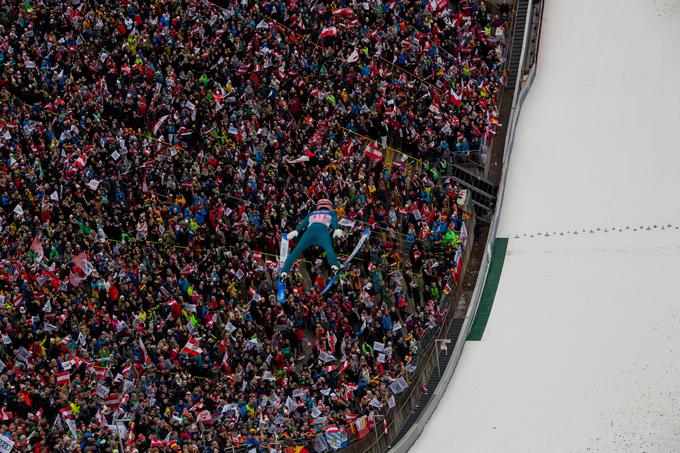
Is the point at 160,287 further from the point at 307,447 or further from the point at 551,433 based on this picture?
the point at 551,433

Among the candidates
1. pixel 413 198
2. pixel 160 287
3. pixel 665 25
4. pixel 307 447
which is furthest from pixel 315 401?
pixel 665 25

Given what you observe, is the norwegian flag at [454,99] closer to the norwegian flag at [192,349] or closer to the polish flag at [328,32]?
the polish flag at [328,32]

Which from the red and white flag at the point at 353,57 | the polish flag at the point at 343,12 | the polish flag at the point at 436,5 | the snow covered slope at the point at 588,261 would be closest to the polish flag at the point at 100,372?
the snow covered slope at the point at 588,261

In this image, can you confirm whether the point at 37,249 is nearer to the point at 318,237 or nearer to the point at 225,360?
the point at 225,360

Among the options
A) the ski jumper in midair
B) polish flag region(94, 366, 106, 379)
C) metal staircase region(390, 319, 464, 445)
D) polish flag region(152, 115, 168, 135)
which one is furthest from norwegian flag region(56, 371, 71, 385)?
polish flag region(152, 115, 168, 135)

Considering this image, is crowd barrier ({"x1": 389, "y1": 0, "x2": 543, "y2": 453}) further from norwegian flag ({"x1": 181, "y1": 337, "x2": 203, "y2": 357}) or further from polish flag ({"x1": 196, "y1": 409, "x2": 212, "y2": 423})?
norwegian flag ({"x1": 181, "y1": 337, "x2": 203, "y2": 357})

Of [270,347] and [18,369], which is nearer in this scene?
[18,369]
